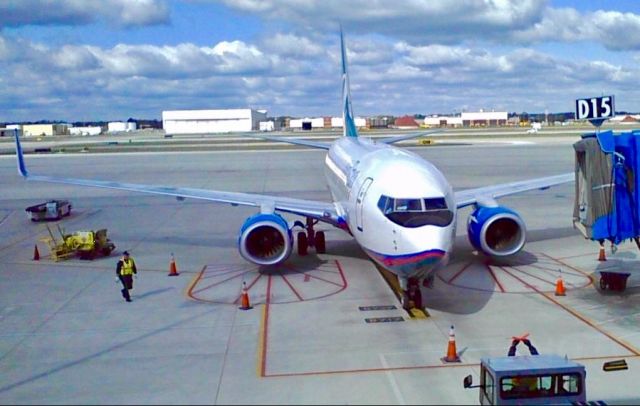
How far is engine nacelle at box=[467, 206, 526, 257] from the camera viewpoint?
72.8 ft

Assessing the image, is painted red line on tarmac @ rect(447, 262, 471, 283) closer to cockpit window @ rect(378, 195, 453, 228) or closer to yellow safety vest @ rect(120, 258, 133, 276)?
cockpit window @ rect(378, 195, 453, 228)

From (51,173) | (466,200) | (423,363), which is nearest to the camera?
(423,363)

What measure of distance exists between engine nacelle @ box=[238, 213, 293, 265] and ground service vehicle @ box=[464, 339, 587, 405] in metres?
11.8

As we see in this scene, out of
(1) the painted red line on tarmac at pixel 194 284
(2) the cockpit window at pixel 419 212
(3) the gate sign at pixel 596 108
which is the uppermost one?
(3) the gate sign at pixel 596 108

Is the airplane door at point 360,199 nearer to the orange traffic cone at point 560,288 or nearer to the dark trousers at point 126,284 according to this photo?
the orange traffic cone at point 560,288

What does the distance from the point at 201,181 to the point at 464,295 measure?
130 feet

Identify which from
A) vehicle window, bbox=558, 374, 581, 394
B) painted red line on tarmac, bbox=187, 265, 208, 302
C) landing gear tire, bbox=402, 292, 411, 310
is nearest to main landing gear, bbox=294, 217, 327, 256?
painted red line on tarmac, bbox=187, 265, 208, 302

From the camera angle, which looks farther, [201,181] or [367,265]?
[201,181]

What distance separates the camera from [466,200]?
24578 millimetres

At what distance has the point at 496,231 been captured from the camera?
906 inches

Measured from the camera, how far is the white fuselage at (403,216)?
1603 centimetres

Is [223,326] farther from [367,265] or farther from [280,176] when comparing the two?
[280,176]

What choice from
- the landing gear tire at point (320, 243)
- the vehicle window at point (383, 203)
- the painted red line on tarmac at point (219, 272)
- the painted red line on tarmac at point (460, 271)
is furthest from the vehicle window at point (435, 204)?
the landing gear tire at point (320, 243)

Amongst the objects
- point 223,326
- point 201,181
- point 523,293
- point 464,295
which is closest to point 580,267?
point 523,293
